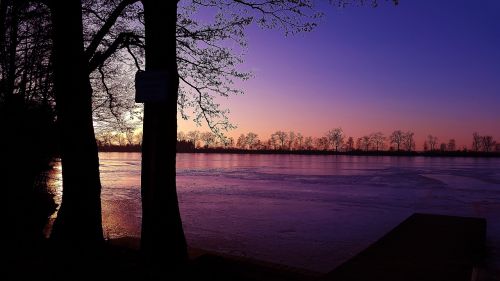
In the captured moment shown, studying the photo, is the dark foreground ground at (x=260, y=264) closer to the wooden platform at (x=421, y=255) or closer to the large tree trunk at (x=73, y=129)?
the wooden platform at (x=421, y=255)

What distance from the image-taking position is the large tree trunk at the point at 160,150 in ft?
19.3

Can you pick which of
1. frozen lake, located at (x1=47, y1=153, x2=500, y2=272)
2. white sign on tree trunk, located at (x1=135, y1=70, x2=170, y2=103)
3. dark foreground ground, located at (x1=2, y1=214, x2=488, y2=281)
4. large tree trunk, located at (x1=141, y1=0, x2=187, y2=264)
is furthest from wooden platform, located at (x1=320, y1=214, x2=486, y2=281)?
white sign on tree trunk, located at (x1=135, y1=70, x2=170, y2=103)

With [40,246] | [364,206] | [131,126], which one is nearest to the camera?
[40,246]

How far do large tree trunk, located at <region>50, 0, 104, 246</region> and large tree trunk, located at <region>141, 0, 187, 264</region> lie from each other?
1.52 meters

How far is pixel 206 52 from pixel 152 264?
511cm

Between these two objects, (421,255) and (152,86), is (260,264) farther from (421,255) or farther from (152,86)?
(421,255)

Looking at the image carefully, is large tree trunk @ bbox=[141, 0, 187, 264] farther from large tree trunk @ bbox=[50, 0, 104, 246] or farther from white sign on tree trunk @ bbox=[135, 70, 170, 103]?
large tree trunk @ bbox=[50, 0, 104, 246]

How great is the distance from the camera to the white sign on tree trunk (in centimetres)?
553

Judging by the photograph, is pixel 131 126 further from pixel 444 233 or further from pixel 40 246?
pixel 444 233

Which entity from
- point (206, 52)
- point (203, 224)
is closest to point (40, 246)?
point (206, 52)

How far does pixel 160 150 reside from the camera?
590 centimetres

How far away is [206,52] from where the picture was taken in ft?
31.3

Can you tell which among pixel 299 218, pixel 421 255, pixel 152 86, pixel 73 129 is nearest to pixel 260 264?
pixel 152 86

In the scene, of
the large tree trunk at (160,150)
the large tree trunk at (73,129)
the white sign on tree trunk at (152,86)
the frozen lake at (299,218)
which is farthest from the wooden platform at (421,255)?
the large tree trunk at (73,129)
